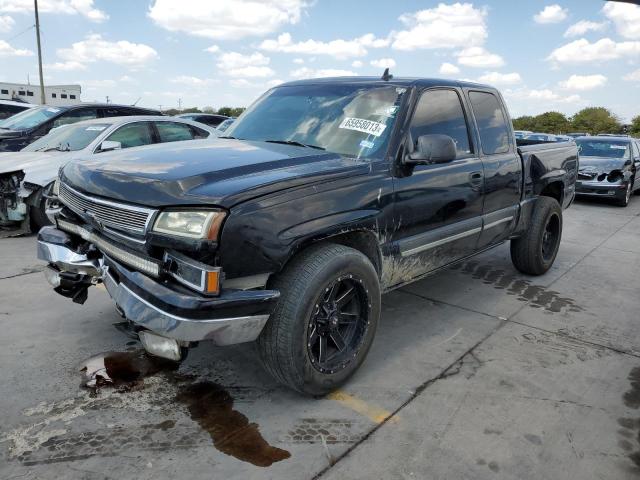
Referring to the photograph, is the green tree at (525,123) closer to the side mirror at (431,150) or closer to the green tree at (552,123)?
the green tree at (552,123)

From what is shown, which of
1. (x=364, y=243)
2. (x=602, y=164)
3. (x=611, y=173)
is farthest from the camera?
(x=602, y=164)

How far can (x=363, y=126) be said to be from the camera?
3.41 metres

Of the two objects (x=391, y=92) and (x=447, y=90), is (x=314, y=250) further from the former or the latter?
(x=447, y=90)

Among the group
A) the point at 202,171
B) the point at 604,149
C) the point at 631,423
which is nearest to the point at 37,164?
the point at 202,171

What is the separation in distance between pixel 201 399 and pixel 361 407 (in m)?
0.91

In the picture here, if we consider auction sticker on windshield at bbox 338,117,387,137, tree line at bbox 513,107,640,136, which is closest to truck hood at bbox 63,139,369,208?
auction sticker on windshield at bbox 338,117,387,137

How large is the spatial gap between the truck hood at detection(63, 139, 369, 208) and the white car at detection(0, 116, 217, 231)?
3.03 metres

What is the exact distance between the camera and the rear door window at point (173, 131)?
7.20 m

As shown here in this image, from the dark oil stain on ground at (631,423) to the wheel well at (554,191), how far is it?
2520 mm

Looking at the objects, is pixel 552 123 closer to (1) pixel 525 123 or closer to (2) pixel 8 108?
(1) pixel 525 123

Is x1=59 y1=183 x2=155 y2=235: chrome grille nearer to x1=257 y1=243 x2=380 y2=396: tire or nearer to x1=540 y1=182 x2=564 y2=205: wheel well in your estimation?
x1=257 y1=243 x2=380 y2=396: tire

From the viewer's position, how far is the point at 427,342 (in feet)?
12.4

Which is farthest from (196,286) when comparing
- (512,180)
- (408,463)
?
(512,180)

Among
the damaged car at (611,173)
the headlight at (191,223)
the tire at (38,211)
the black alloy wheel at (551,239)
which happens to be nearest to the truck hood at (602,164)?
the damaged car at (611,173)
